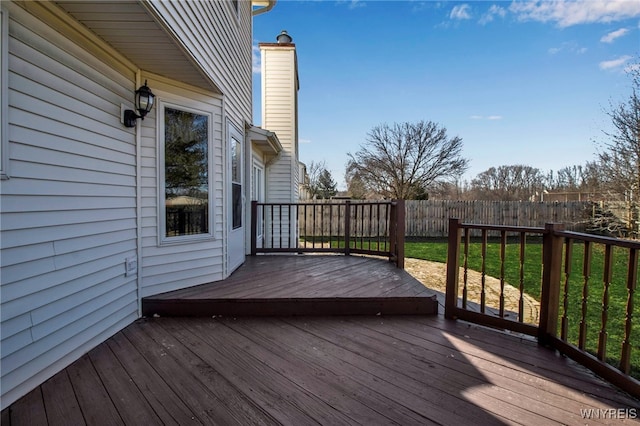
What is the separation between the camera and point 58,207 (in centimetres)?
197

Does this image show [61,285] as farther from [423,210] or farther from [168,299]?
[423,210]

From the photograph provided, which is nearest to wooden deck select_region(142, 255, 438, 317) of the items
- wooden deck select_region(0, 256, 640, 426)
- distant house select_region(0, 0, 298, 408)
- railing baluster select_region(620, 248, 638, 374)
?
wooden deck select_region(0, 256, 640, 426)

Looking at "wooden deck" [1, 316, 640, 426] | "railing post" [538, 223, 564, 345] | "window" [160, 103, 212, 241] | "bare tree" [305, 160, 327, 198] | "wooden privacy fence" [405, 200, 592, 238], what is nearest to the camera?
"wooden deck" [1, 316, 640, 426]

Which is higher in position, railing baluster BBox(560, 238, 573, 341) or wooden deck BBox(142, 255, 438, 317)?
railing baluster BBox(560, 238, 573, 341)

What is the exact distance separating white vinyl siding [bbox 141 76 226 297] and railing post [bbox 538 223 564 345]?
323 centimetres

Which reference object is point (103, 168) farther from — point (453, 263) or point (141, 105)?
point (453, 263)

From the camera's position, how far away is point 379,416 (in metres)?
1.50

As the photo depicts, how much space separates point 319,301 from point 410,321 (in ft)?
2.94

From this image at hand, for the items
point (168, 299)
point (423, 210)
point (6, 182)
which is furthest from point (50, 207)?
point (423, 210)

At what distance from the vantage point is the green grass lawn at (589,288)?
2.71m

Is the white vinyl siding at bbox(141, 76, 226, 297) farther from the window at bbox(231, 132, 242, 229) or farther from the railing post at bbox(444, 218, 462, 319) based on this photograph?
the railing post at bbox(444, 218, 462, 319)

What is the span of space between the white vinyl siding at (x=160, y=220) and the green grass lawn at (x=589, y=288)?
3764 millimetres

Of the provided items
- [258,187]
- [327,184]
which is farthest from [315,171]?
[258,187]

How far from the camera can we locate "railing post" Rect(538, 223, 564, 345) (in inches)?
87.3
